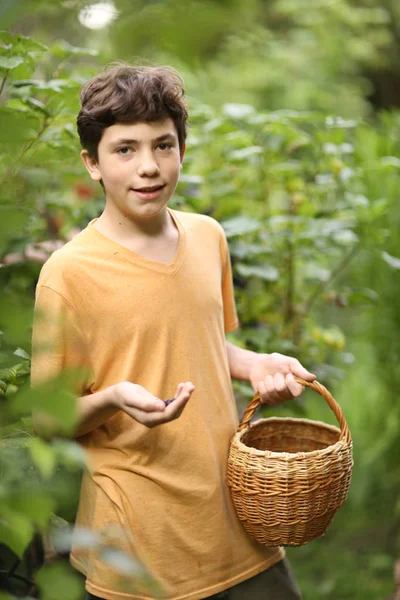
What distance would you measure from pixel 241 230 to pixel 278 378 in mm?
807

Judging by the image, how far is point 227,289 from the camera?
6.23 ft

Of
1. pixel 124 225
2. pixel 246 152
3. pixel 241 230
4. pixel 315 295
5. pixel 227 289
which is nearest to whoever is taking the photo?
pixel 124 225

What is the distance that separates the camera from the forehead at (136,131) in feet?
4.96

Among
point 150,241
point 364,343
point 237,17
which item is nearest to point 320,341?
point 364,343

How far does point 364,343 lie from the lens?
4.13 m

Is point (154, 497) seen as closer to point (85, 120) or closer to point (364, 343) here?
point (85, 120)

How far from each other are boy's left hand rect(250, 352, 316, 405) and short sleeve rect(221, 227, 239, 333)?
0.61 ft

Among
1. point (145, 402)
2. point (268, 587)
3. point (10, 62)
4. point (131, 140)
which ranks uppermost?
point (10, 62)

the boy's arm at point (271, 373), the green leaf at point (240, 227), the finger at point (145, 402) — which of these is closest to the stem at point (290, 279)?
the green leaf at point (240, 227)

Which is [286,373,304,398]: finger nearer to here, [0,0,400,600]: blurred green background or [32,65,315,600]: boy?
[32,65,315,600]: boy

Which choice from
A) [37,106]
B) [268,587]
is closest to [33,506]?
[268,587]

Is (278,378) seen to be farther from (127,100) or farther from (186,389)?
(127,100)

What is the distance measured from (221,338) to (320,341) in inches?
53.1

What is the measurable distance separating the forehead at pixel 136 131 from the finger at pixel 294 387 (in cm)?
59
